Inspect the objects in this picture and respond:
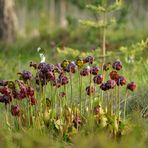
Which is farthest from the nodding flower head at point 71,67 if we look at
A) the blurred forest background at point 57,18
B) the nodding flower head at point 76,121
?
the blurred forest background at point 57,18

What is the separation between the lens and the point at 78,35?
1425 centimetres

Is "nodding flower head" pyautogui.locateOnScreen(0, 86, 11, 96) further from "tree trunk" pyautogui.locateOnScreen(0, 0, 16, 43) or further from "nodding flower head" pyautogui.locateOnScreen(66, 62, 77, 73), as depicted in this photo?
"tree trunk" pyautogui.locateOnScreen(0, 0, 16, 43)

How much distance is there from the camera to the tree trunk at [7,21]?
13859 millimetres

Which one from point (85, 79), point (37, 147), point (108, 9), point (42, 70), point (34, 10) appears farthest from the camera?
point (34, 10)

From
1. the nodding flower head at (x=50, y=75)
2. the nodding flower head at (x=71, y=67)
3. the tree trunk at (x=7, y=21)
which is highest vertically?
the tree trunk at (x=7, y=21)

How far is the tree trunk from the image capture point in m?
13.9

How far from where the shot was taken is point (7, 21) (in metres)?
13.9

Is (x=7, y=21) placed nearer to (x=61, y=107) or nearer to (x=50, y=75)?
(x=61, y=107)

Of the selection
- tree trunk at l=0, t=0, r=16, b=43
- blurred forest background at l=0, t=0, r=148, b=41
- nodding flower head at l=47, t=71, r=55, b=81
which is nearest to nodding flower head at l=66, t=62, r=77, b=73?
nodding flower head at l=47, t=71, r=55, b=81

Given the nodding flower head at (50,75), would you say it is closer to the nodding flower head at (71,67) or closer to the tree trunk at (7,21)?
the nodding flower head at (71,67)

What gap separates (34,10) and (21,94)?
29.9 metres

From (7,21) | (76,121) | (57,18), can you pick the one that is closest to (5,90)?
(76,121)

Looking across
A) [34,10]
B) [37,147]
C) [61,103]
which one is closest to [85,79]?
[61,103]

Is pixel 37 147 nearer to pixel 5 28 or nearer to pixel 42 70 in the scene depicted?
pixel 42 70
